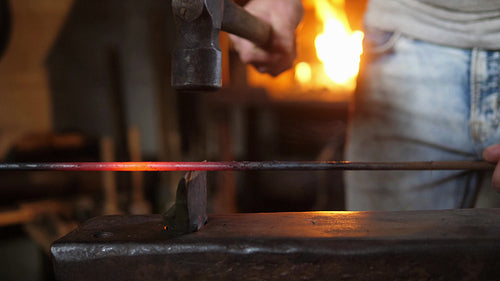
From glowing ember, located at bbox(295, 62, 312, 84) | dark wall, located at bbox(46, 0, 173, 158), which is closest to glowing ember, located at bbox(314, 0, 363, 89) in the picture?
glowing ember, located at bbox(295, 62, 312, 84)

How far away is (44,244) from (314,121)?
15.1 ft

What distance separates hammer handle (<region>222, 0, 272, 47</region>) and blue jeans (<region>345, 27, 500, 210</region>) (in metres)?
0.45

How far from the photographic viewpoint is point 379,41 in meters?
1.38

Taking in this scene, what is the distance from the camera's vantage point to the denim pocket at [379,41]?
1.36m

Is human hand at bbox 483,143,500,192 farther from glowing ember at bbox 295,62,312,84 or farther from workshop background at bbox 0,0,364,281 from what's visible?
glowing ember at bbox 295,62,312,84

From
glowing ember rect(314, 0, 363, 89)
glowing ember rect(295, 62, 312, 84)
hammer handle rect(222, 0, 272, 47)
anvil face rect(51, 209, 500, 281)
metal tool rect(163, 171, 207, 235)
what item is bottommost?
anvil face rect(51, 209, 500, 281)

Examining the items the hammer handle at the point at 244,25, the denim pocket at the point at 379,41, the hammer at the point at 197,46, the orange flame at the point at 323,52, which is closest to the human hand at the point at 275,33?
the hammer handle at the point at 244,25

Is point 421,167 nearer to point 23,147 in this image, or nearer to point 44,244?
point 44,244

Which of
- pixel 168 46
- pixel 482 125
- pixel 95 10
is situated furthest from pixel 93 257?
pixel 95 10

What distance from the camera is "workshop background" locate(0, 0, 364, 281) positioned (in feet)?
15.3

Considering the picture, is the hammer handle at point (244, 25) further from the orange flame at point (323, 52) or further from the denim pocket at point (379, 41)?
the orange flame at point (323, 52)

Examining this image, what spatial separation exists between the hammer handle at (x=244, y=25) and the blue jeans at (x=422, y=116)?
45cm

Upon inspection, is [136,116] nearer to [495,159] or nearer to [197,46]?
[197,46]

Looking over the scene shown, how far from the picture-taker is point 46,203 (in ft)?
15.2
